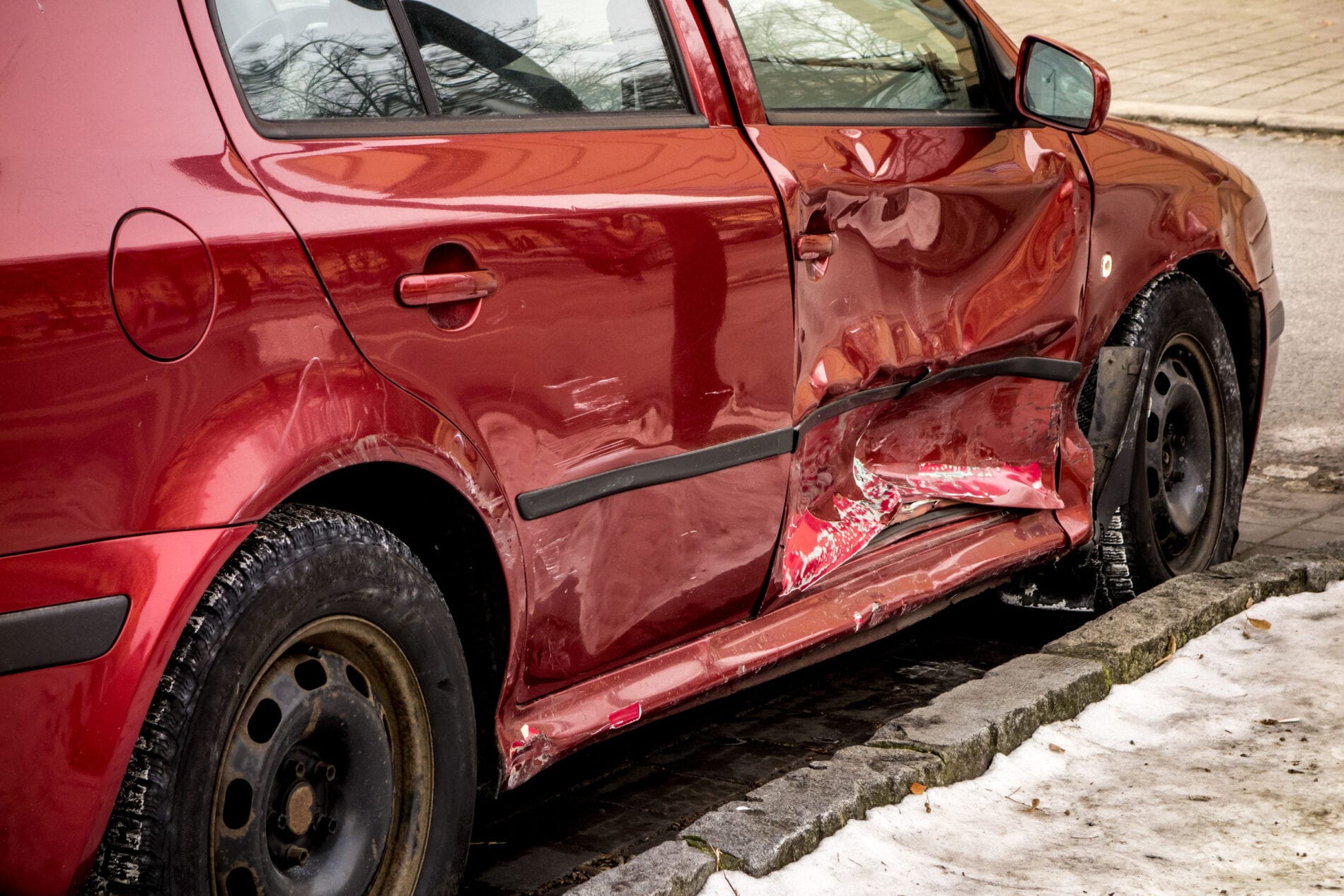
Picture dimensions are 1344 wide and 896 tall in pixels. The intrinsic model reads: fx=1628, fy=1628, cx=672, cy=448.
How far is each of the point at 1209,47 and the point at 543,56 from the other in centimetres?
1536

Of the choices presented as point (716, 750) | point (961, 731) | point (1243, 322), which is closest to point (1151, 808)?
point (961, 731)

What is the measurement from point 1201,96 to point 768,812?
12.6 m

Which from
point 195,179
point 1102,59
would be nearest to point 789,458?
point 195,179

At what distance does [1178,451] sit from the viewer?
4.59 meters

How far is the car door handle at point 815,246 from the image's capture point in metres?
3.12

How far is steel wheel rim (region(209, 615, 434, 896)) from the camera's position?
7.29 ft

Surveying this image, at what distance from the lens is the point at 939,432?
149 inches

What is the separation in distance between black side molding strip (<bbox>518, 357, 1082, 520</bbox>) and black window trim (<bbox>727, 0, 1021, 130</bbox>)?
0.56m

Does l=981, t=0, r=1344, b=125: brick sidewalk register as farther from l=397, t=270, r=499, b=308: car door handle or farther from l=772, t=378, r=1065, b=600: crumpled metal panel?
l=397, t=270, r=499, b=308: car door handle

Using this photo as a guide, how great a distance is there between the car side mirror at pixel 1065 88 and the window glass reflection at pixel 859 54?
0.15 meters

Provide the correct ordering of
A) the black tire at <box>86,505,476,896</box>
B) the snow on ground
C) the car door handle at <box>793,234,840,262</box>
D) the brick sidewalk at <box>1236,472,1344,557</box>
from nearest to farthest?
the black tire at <box>86,505,476,896</box> → the snow on ground → the car door handle at <box>793,234,840,262</box> → the brick sidewalk at <box>1236,472,1344,557</box>

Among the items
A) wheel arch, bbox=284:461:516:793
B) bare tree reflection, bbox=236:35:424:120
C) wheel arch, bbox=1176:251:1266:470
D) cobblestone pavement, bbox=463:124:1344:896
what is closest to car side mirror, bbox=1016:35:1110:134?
wheel arch, bbox=1176:251:1266:470

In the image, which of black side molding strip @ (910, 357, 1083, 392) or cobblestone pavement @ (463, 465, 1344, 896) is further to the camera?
black side molding strip @ (910, 357, 1083, 392)

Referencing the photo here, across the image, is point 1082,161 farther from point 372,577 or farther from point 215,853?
point 215,853
